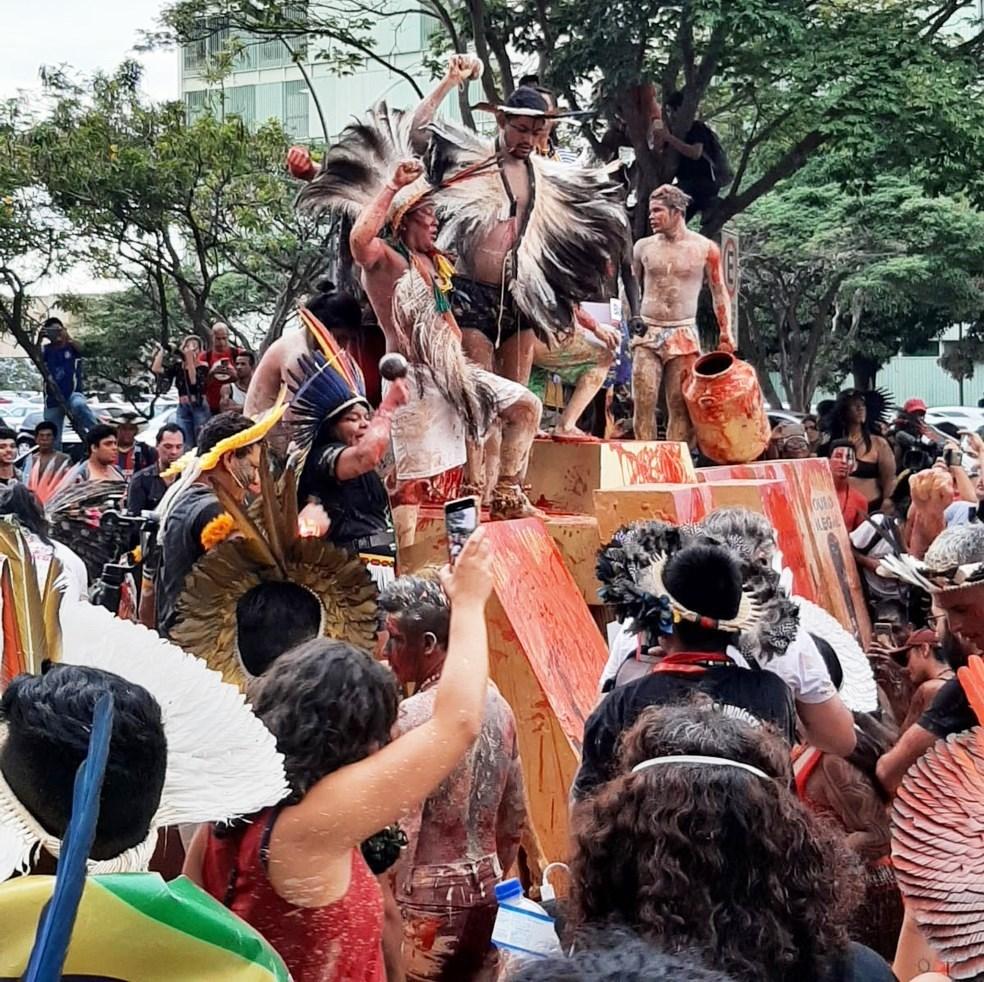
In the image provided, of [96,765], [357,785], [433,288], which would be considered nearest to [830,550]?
[433,288]

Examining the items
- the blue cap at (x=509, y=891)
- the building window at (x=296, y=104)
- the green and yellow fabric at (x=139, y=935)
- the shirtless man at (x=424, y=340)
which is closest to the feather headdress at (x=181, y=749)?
the green and yellow fabric at (x=139, y=935)

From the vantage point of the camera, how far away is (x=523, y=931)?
2.33 metres

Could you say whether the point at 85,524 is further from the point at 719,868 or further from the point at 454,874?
the point at 719,868

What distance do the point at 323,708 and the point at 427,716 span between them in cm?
83

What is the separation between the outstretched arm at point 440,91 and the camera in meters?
6.89

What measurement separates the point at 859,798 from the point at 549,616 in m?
2.36

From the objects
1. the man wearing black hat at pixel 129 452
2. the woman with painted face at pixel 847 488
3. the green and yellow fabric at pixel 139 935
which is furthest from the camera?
the man wearing black hat at pixel 129 452

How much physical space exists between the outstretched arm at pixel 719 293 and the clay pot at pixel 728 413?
552 mm

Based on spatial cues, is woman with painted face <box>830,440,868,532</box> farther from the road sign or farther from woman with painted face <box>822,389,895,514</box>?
the road sign

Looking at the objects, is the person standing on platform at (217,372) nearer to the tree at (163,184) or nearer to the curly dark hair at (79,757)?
the tree at (163,184)

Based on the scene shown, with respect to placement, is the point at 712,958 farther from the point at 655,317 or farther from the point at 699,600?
the point at 655,317

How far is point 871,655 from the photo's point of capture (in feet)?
16.7

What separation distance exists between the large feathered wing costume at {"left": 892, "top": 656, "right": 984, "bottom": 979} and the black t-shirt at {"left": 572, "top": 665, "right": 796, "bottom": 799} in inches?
40.6

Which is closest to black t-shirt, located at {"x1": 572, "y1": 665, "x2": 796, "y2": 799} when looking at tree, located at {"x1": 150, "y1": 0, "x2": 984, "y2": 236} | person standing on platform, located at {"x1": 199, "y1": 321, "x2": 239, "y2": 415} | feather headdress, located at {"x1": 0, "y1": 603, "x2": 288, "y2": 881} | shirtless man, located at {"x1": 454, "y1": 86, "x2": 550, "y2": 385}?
feather headdress, located at {"x1": 0, "y1": 603, "x2": 288, "y2": 881}
